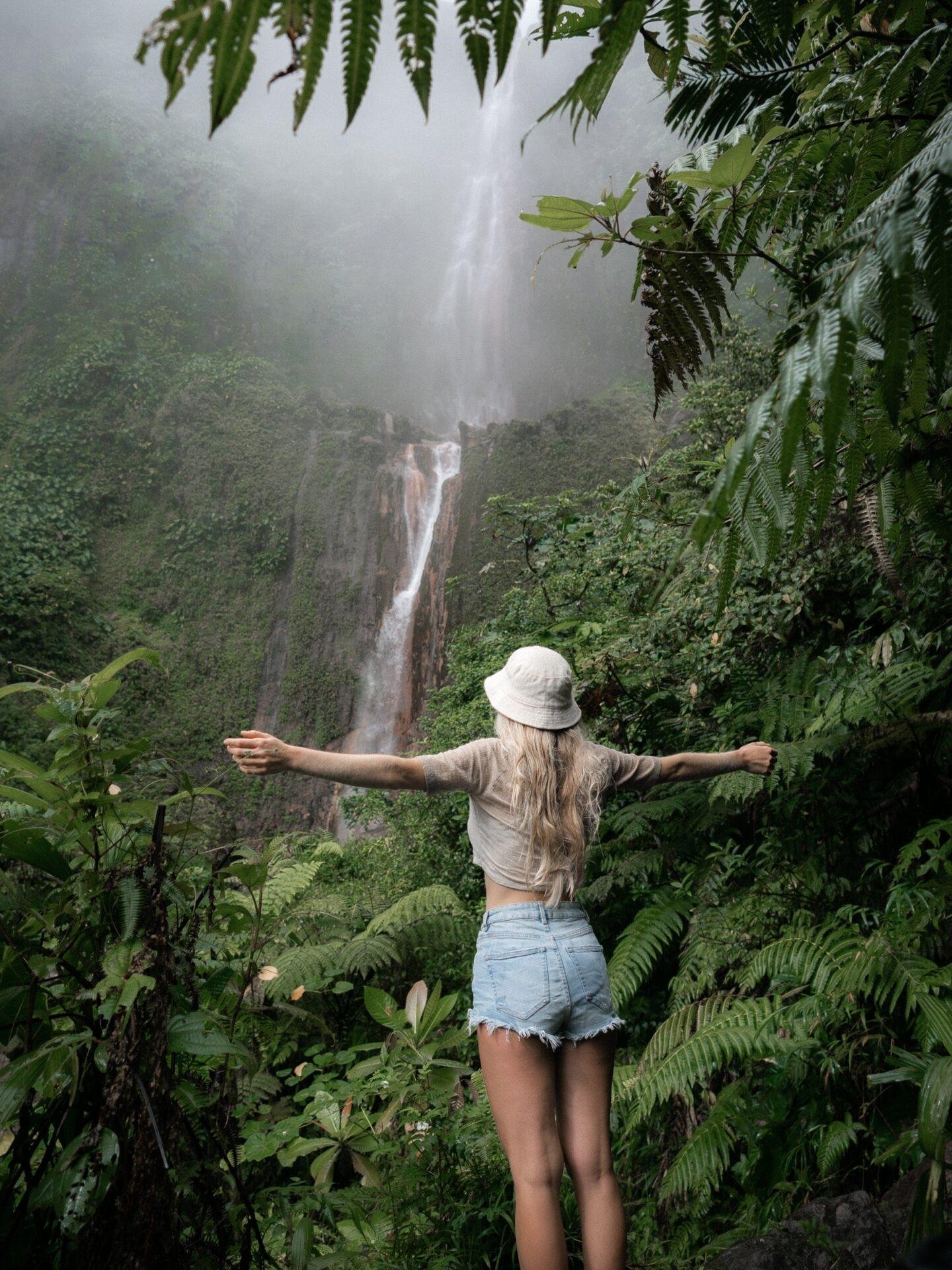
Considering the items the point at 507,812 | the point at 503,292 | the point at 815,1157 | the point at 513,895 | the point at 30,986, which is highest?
the point at 503,292

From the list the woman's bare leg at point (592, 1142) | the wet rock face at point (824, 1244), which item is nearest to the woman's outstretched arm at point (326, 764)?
the woman's bare leg at point (592, 1142)

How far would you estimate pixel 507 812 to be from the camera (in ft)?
6.61

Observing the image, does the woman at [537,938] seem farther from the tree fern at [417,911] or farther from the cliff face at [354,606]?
the cliff face at [354,606]

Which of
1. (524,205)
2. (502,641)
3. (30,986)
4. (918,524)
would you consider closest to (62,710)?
(30,986)

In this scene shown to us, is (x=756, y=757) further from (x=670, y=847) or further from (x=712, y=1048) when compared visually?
(x=670, y=847)

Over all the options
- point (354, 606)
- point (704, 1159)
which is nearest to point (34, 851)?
point (704, 1159)

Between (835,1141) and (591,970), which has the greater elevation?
(591,970)

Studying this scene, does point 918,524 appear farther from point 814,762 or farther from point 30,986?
point 30,986

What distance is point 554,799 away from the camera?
6.59 feet

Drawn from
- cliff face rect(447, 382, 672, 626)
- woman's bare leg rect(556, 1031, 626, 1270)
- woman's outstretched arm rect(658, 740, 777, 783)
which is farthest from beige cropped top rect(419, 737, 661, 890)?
cliff face rect(447, 382, 672, 626)

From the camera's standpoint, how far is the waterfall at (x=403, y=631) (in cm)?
1225

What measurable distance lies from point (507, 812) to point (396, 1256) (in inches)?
46.9

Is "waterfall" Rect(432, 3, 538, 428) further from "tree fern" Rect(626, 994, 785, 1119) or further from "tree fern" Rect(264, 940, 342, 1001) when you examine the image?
"tree fern" Rect(626, 994, 785, 1119)

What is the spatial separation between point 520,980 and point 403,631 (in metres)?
11.1
